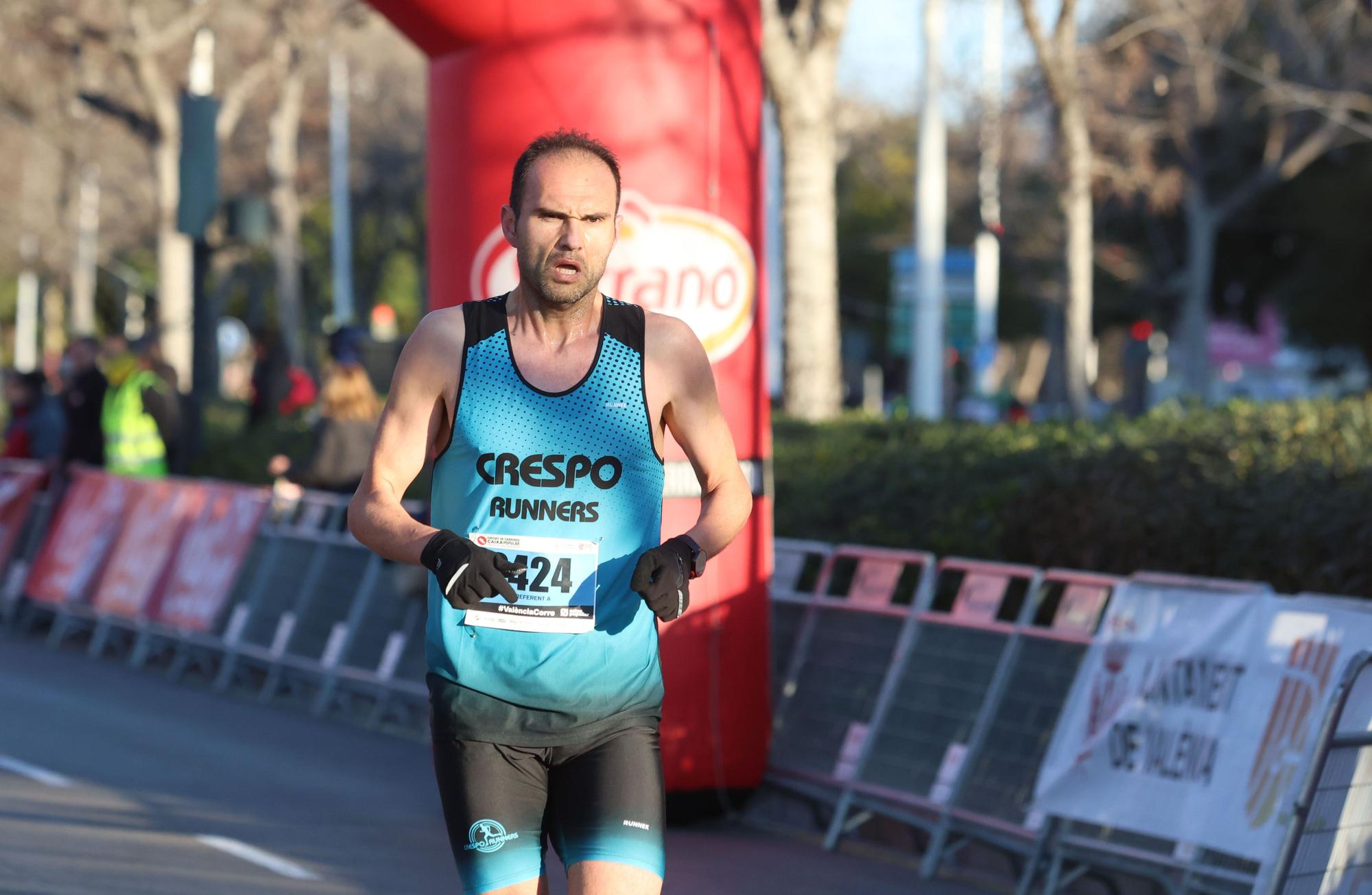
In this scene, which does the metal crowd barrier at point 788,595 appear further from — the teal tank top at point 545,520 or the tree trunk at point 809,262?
the tree trunk at point 809,262

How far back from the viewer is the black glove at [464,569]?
143 inches

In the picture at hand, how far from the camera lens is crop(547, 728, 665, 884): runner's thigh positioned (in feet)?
12.7

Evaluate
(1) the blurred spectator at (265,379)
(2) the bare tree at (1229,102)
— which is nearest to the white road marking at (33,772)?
(1) the blurred spectator at (265,379)

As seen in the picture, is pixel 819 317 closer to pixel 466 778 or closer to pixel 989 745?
pixel 989 745

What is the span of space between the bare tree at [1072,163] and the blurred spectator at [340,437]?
Answer: 22.9 feet

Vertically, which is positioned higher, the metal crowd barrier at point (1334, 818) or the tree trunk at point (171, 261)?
the tree trunk at point (171, 261)

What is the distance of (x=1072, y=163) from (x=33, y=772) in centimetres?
1365

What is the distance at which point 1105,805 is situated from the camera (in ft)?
24.0

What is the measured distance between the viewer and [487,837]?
3.86m

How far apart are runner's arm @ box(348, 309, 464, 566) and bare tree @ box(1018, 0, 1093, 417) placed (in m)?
14.0

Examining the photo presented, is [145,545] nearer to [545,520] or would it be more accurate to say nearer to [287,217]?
[545,520]

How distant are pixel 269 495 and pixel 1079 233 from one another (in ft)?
37.4

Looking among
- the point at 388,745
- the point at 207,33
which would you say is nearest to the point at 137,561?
the point at 388,745

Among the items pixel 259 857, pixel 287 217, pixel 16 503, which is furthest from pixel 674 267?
pixel 287 217
